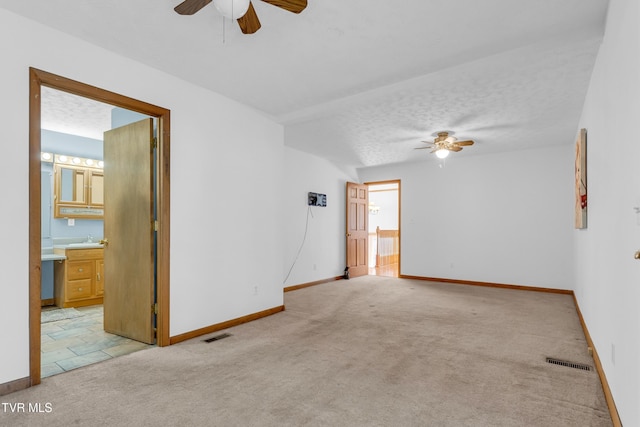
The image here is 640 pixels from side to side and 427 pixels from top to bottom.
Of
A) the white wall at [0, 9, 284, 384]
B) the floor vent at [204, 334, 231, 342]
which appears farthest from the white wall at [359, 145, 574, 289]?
the floor vent at [204, 334, 231, 342]

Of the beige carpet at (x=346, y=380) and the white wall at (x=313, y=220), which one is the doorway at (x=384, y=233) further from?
the beige carpet at (x=346, y=380)

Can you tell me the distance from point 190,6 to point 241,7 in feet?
1.21

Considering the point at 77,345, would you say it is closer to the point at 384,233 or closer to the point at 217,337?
the point at 217,337

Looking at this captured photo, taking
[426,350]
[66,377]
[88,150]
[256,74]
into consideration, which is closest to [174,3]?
[256,74]

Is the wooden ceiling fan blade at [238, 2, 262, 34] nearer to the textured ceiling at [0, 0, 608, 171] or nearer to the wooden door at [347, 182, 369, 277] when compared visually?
the textured ceiling at [0, 0, 608, 171]

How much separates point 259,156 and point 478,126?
3086 millimetres

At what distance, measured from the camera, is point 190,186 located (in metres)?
3.42

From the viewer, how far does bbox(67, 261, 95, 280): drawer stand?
4.66 metres

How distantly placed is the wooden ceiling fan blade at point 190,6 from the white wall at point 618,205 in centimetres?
212

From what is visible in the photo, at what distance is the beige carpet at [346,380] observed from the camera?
1996 mm

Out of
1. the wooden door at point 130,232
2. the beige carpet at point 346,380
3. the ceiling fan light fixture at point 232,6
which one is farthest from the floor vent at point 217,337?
the ceiling fan light fixture at point 232,6

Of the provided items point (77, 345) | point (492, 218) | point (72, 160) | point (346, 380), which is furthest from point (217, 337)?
point (492, 218)

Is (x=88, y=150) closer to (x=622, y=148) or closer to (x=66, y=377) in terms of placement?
(x=66, y=377)

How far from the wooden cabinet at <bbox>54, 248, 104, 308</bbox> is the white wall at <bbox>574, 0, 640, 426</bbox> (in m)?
5.75
